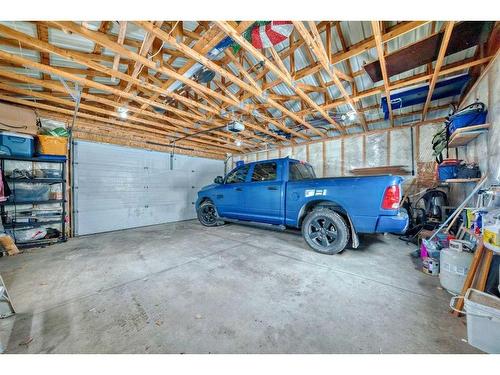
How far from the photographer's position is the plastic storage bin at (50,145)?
12.9 feet

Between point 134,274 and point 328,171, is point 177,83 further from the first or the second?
point 328,171

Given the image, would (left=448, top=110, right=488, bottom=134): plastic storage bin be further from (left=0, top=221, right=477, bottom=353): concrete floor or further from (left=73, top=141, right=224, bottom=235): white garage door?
(left=73, top=141, right=224, bottom=235): white garage door

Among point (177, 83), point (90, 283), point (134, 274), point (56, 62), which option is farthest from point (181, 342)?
point (56, 62)

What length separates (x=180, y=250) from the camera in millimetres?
3523

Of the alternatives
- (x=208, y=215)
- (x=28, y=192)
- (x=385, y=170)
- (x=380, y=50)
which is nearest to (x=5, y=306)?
(x=28, y=192)

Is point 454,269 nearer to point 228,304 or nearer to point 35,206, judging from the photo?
point 228,304

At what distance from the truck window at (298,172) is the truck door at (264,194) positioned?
242 mm

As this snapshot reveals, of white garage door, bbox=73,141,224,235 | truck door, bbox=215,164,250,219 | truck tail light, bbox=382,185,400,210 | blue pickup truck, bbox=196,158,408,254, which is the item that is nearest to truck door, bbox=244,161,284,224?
blue pickup truck, bbox=196,158,408,254

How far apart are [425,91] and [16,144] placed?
803 centimetres

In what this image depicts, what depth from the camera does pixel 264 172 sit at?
425cm

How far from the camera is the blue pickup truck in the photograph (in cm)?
274

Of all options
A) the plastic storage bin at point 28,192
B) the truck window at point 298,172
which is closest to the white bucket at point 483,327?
the truck window at point 298,172

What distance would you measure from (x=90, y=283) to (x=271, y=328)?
2.34 metres

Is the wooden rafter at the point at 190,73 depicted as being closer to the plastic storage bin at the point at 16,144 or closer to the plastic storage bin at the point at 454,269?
the plastic storage bin at the point at 16,144
